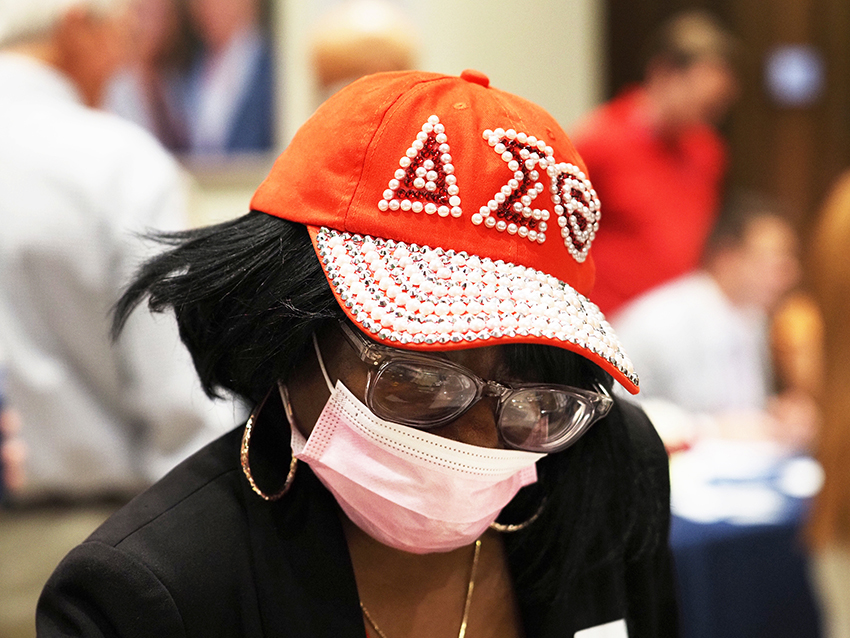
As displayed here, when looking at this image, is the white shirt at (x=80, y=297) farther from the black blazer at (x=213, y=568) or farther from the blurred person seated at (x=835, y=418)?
the blurred person seated at (x=835, y=418)

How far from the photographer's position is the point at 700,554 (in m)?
2.48

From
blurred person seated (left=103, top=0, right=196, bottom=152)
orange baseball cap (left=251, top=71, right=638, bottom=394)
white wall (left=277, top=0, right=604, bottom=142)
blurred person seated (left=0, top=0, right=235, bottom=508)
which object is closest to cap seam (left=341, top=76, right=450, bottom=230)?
orange baseball cap (left=251, top=71, right=638, bottom=394)

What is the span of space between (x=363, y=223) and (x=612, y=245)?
319 centimetres

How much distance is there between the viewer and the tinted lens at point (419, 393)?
36.4 inches

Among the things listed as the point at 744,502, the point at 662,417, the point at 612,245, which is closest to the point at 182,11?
the point at 612,245

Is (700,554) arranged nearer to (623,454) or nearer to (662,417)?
(662,417)

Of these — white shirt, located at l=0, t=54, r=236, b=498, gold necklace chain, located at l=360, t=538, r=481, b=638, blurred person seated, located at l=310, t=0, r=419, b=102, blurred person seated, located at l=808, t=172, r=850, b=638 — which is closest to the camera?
gold necklace chain, located at l=360, t=538, r=481, b=638

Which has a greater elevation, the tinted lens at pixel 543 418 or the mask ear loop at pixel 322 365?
the mask ear loop at pixel 322 365

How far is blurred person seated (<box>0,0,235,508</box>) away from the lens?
1751 millimetres

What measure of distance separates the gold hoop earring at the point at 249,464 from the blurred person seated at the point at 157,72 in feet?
10.7

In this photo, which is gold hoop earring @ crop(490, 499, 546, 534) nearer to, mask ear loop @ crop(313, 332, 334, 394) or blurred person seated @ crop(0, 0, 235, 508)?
mask ear loop @ crop(313, 332, 334, 394)

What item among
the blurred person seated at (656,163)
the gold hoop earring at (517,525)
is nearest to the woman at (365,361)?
the gold hoop earring at (517,525)

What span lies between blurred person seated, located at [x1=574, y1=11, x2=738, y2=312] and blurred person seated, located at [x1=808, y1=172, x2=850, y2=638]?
60.8 inches

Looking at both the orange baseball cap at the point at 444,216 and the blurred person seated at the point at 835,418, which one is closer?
the orange baseball cap at the point at 444,216
